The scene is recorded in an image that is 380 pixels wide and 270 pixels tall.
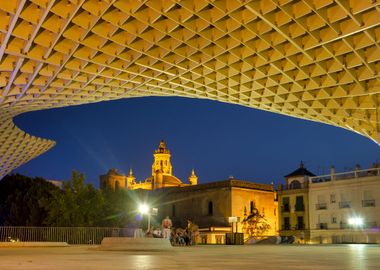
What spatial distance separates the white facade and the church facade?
51.7 metres

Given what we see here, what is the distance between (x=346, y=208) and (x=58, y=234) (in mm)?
40505

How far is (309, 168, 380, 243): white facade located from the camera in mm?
61312

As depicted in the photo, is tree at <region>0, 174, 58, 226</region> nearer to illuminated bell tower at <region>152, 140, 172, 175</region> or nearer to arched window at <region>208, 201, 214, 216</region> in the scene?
arched window at <region>208, 201, 214, 216</region>

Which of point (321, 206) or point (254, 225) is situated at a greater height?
point (321, 206)

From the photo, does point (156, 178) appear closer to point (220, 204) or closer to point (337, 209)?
point (220, 204)

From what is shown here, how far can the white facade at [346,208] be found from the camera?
61.3 m

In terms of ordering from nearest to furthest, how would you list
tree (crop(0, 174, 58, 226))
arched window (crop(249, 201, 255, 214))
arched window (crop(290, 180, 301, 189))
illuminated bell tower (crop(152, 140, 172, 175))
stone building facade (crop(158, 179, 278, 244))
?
tree (crop(0, 174, 58, 226)) → stone building facade (crop(158, 179, 278, 244)) → arched window (crop(249, 201, 255, 214)) → arched window (crop(290, 180, 301, 189)) → illuminated bell tower (crop(152, 140, 172, 175))

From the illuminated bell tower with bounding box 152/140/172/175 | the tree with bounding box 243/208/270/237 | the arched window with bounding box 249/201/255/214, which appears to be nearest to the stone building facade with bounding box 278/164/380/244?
the tree with bounding box 243/208/270/237

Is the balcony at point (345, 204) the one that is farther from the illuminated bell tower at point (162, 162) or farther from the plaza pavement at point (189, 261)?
the illuminated bell tower at point (162, 162)

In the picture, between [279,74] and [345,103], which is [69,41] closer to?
[279,74]

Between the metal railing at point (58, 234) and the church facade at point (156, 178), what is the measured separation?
7671 centimetres

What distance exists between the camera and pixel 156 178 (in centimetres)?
14012

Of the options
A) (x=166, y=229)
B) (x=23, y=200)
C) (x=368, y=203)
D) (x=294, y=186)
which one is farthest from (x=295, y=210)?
(x=166, y=229)

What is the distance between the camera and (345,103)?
1117 inches
